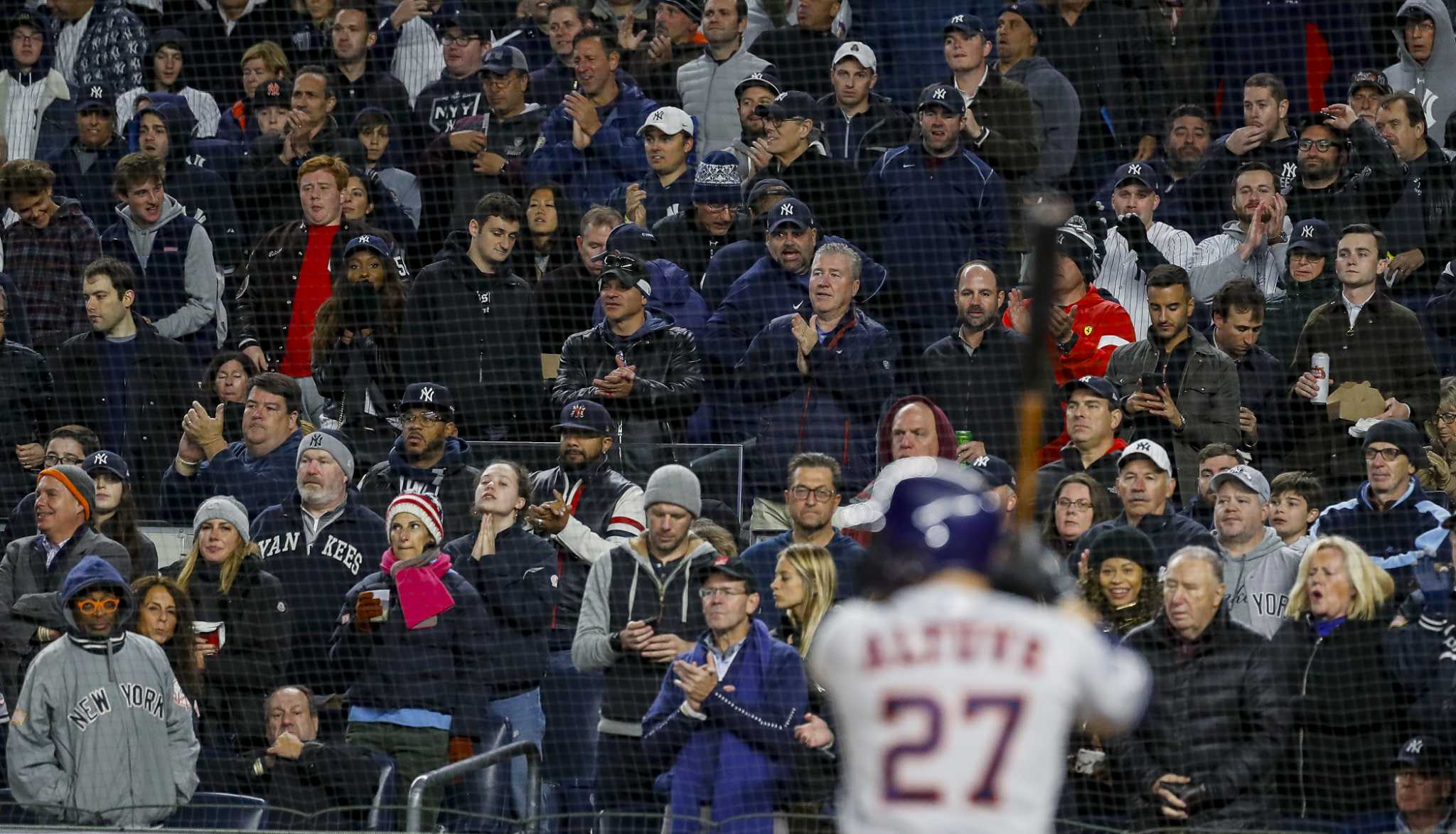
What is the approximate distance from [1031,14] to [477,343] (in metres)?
3.80

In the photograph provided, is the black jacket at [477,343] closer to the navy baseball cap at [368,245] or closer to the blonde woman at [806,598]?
the navy baseball cap at [368,245]

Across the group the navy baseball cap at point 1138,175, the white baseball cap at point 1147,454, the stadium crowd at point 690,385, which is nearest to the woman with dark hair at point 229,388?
the stadium crowd at point 690,385

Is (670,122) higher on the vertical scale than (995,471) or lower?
higher

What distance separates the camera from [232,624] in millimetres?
9344

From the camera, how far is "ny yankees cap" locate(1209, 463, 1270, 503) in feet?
29.4

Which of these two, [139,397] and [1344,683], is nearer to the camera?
[1344,683]

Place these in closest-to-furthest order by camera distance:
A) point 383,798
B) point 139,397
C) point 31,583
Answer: point 383,798 < point 31,583 < point 139,397

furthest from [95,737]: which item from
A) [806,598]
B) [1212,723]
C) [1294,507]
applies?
[1294,507]

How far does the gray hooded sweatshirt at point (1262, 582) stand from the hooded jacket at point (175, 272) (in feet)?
18.2

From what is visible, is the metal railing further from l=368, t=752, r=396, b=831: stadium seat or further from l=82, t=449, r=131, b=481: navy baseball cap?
l=82, t=449, r=131, b=481: navy baseball cap

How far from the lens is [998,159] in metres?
11.5

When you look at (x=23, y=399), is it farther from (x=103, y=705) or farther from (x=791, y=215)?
(x=791, y=215)

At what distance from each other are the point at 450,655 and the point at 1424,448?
4.17 metres

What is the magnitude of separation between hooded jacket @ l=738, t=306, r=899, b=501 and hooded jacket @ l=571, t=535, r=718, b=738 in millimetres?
1099
